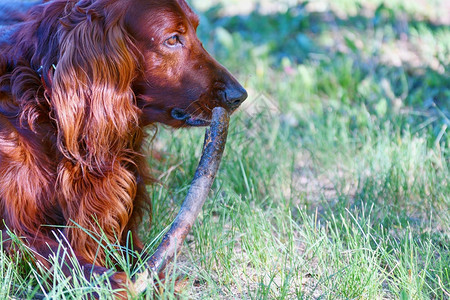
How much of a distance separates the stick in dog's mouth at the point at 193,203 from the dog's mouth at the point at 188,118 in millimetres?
99

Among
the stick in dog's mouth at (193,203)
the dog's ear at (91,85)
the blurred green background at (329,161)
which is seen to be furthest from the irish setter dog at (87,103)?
the blurred green background at (329,161)

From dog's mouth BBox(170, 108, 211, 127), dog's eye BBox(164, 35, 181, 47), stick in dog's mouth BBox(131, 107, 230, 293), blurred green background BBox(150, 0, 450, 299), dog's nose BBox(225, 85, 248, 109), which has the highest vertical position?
dog's eye BBox(164, 35, 181, 47)

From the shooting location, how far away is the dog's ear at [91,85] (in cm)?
202

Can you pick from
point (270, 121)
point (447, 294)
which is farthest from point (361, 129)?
point (447, 294)

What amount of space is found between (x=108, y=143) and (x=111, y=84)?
212 mm

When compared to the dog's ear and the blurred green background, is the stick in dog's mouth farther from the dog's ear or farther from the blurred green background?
the dog's ear

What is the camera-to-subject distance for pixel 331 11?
20.0ft

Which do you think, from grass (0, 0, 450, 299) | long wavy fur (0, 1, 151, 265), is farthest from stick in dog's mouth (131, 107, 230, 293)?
long wavy fur (0, 1, 151, 265)

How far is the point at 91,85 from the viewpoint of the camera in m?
2.06

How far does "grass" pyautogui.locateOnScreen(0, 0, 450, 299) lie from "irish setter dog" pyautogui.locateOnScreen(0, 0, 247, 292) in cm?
20

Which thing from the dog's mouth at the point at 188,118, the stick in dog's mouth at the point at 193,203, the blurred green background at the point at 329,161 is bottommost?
the blurred green background at the point at 329,161

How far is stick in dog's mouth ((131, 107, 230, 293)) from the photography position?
6.01ft

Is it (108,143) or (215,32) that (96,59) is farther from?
(215,32)

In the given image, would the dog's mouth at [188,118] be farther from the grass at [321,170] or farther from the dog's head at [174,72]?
the grass at [321,170]
